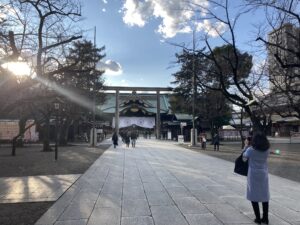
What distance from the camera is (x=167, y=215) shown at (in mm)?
8234

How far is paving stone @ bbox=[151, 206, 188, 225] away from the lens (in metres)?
7.64

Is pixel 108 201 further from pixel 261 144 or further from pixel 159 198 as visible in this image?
pixel 261 144

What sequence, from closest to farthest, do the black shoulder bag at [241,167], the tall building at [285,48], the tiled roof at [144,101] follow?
1. the black shoulder bag at [241,167]
2. the tall building at [285,48]
3. the tiled roof at [144,101]

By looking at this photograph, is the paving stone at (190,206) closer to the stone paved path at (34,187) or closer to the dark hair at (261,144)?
the dark hair at (261,144)

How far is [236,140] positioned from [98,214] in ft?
163

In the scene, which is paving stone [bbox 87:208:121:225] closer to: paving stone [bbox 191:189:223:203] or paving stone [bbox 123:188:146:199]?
paving stone [bbox 123:188:146:199]

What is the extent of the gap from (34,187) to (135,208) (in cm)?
504

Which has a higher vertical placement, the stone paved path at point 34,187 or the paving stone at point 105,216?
the stone paved path at point 34,187

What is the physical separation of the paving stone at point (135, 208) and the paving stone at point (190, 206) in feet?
2.54

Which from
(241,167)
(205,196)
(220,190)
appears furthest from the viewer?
(220,190)

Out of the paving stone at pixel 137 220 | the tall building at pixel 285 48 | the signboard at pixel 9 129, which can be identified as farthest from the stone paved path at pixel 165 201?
the signboard at pixel 9 129

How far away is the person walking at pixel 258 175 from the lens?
725 cm

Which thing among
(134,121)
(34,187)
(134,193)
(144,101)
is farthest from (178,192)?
(144,101)

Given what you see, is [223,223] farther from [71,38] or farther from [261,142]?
[71,38]
